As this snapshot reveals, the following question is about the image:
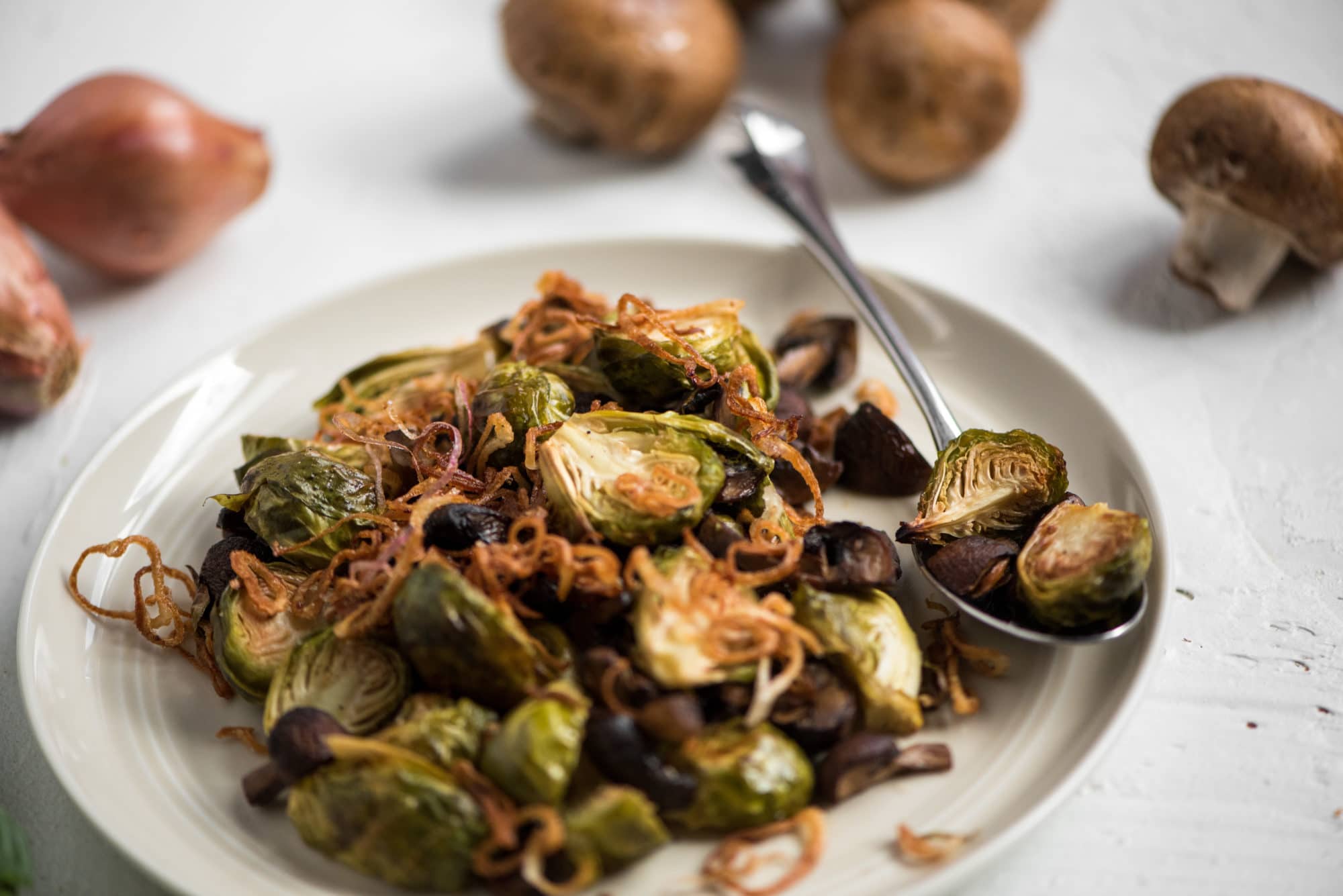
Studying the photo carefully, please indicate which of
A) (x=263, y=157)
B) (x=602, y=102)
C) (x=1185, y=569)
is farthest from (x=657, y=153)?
(x=1185, y=569)

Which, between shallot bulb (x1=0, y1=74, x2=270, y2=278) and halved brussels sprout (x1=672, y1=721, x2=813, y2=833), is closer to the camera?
halved brussels sprout (x1=672, y1=721, x2=813, y2=833)

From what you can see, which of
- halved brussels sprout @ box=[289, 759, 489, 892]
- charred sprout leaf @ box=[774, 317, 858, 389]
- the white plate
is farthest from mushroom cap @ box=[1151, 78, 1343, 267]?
halved brussels sprout @ box=[289, 759, 489, 892]

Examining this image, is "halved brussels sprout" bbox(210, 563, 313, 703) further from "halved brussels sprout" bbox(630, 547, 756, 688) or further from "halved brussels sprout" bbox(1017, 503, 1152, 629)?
"halved brussels sprout" bbox(1017, 503, 1152, 629)

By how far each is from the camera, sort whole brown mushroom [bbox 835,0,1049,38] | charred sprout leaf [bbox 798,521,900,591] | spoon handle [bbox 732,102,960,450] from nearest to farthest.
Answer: charred sprout leaf [bbox 798,521,900,591]
spoon handle [bbox 732,102,960,450]
whole brown mushroom [bbox 835,0,1049,38]

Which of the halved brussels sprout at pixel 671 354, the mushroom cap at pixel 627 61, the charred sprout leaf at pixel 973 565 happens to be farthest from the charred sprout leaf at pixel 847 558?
the mushroom cap at pixel 627 61

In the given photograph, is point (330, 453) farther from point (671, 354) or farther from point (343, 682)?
point (671, 354)

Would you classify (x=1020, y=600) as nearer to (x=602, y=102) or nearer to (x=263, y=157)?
(x=602, y=102)

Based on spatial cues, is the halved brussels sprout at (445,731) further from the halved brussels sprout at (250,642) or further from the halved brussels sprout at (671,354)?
the halved brussels sprout at (671,354)
